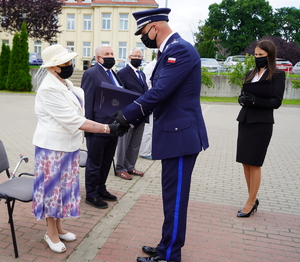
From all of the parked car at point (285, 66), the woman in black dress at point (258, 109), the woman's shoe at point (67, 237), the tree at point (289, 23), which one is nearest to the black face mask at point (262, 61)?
the woman in black dress at point (258, 109)

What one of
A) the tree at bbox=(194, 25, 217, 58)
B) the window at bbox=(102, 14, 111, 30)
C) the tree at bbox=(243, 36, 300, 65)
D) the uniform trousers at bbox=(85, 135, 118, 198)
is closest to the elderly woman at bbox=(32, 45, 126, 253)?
the uniform trousers at bbox=(85, 135, 118, 198)

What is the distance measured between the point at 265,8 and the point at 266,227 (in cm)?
6131

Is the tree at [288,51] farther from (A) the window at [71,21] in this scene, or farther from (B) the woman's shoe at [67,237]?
(B) the woman's shoe at [67,237]

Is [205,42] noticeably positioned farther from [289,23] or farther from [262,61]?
[262,61]

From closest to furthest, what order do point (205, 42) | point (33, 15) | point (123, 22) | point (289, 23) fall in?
point (33, 15)
point (123, 22)
point (205, 42)
point (289, 23)

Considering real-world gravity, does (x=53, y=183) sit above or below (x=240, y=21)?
below

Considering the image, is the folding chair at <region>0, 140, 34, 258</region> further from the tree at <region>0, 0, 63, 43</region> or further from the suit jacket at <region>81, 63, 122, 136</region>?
the tree at <region>0, 0, 63, 43</region>

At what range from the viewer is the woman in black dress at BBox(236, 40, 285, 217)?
4156mm

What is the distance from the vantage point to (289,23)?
63.5 m

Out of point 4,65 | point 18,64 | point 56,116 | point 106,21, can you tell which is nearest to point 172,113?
point 56,116

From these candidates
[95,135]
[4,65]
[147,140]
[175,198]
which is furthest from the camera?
[4,65]

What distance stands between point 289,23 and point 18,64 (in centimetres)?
5468

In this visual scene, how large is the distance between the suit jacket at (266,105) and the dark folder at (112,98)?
1.56 meters

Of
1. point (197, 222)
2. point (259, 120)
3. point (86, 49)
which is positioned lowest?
point (197, 222)
